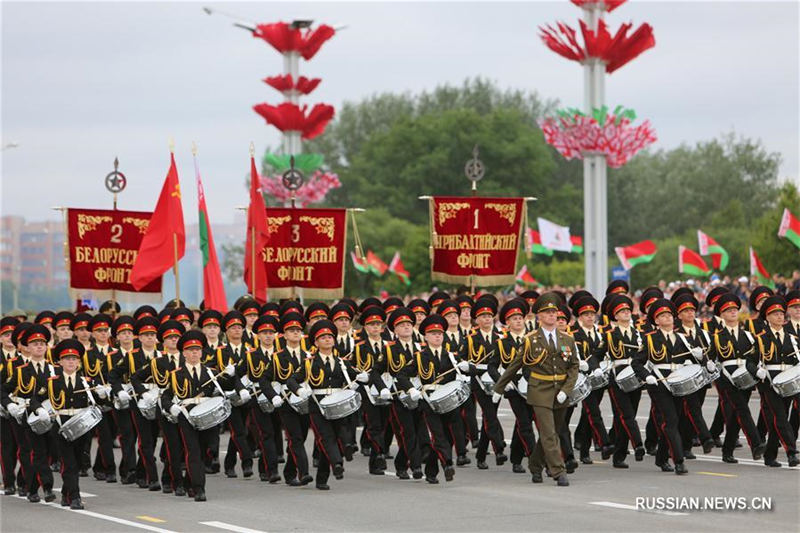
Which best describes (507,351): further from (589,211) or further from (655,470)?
(589,211)

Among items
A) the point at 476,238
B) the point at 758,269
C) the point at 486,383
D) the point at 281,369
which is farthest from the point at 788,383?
the point at 758,269

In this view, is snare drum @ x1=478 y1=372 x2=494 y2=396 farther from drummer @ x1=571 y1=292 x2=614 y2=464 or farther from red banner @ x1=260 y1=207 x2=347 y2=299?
red banner @ x1=260 y1=207 x2=347 y2=299

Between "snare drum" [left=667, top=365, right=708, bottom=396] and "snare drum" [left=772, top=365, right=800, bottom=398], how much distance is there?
79cm

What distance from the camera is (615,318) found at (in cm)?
1730

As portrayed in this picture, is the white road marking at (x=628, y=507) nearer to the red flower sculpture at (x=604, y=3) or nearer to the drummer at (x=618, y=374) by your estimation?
the drummer at (x=618, y=374)

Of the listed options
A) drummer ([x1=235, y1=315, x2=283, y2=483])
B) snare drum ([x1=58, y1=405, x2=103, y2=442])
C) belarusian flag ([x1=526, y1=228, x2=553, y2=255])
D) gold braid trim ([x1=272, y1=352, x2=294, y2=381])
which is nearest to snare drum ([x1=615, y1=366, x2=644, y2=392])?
gold braid trim ([x1=272, y1=352, x2=294, y2=381])

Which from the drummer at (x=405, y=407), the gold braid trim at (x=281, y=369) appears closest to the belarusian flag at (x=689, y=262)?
the drummer at (x=405, y=407)

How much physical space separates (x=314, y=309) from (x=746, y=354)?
5115mm

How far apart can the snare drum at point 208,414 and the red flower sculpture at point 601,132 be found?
74.2 ft

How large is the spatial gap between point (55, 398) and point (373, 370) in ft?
11.1

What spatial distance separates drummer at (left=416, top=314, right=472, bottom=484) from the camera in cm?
1593

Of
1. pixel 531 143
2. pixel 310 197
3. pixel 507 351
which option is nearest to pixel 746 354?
pixel 507 351

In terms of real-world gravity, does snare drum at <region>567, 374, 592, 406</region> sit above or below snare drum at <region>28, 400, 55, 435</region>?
above

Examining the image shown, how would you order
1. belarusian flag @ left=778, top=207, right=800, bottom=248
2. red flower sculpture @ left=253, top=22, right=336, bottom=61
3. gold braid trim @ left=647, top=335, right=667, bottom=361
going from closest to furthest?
gold braid trim @ left=647, top=335, right=667, bottom=361, belarusian flag @ left=778, top=207, right=800, bottom=248, red flower sculpture @ left=253, top=22, right=336, bottom=61
